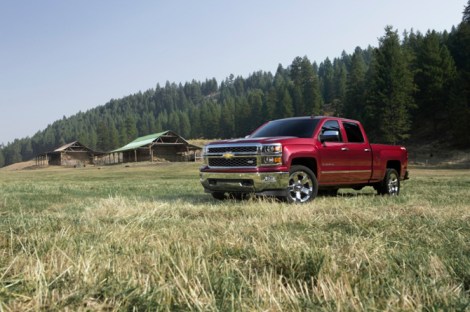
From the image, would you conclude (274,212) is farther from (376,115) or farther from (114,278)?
(376,115)

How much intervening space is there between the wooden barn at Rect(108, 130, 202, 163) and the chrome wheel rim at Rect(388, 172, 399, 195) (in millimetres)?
68217

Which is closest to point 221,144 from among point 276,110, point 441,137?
point 441,137

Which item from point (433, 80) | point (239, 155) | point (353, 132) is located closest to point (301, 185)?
point (239, 155)

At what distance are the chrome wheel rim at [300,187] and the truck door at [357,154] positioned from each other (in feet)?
5.34

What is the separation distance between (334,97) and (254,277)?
142m

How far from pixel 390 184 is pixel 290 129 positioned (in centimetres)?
363

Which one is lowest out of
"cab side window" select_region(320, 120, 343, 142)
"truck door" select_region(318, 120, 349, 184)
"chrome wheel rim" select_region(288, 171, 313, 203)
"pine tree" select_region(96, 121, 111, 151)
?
"chrome wheel rim" select_region(288, 171, 313, 203)

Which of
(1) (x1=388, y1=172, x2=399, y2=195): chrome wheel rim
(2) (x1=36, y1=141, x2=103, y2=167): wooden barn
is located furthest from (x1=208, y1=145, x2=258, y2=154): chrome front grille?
(2) (x1=36, y1=141, x2=103, y2=167): wooden barn

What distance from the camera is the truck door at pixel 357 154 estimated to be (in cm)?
1020

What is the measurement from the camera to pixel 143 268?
2.60 m

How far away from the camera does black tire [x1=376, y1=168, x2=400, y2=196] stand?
11.3m

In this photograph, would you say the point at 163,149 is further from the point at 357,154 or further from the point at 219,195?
the point at 357,154

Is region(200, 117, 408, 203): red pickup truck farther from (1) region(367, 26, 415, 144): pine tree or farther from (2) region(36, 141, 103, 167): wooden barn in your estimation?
(2) region(36, 141, 103, 167): wooden barn

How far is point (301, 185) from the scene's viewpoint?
8898 millimetres
